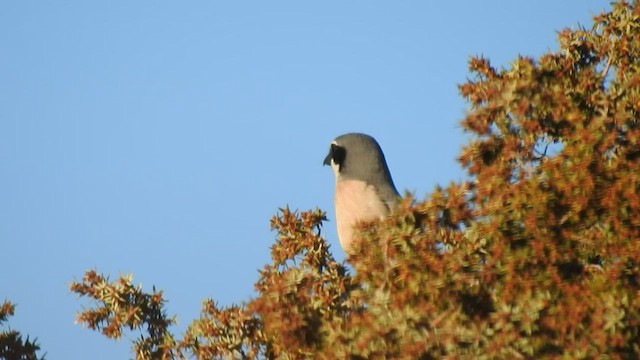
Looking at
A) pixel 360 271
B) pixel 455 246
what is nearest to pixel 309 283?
pixel 360 271

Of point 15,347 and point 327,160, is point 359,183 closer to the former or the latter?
point 327,160

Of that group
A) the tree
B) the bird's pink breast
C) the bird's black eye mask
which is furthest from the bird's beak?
the tree

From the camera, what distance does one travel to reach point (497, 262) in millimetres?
8805

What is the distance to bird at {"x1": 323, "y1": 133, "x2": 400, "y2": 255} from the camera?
45.0ft

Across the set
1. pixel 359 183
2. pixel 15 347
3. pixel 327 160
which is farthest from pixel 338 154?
pixel 15 347

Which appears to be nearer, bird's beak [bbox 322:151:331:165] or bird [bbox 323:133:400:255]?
bird [bbox 323:133:400:255]

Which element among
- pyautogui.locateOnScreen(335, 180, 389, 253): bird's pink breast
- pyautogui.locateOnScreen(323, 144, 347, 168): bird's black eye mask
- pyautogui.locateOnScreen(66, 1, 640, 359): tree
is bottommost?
pyautogui.locateOnScreen(66, 1, 640, 359): tree

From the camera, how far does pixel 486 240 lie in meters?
9.05

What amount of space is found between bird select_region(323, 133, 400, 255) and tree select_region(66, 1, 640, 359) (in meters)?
2.68

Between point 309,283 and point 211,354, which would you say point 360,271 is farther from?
point 211,354

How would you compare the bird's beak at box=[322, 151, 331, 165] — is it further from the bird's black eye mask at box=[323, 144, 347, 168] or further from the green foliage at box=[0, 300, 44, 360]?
the green foliage at box=[0, 300, 44, 360]

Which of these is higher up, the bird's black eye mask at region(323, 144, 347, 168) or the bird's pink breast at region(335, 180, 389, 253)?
the bird's black eye mask at region(323, 144, 347, 168)

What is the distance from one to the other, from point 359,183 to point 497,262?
532 centimetres

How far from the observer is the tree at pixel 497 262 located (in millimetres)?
8148
